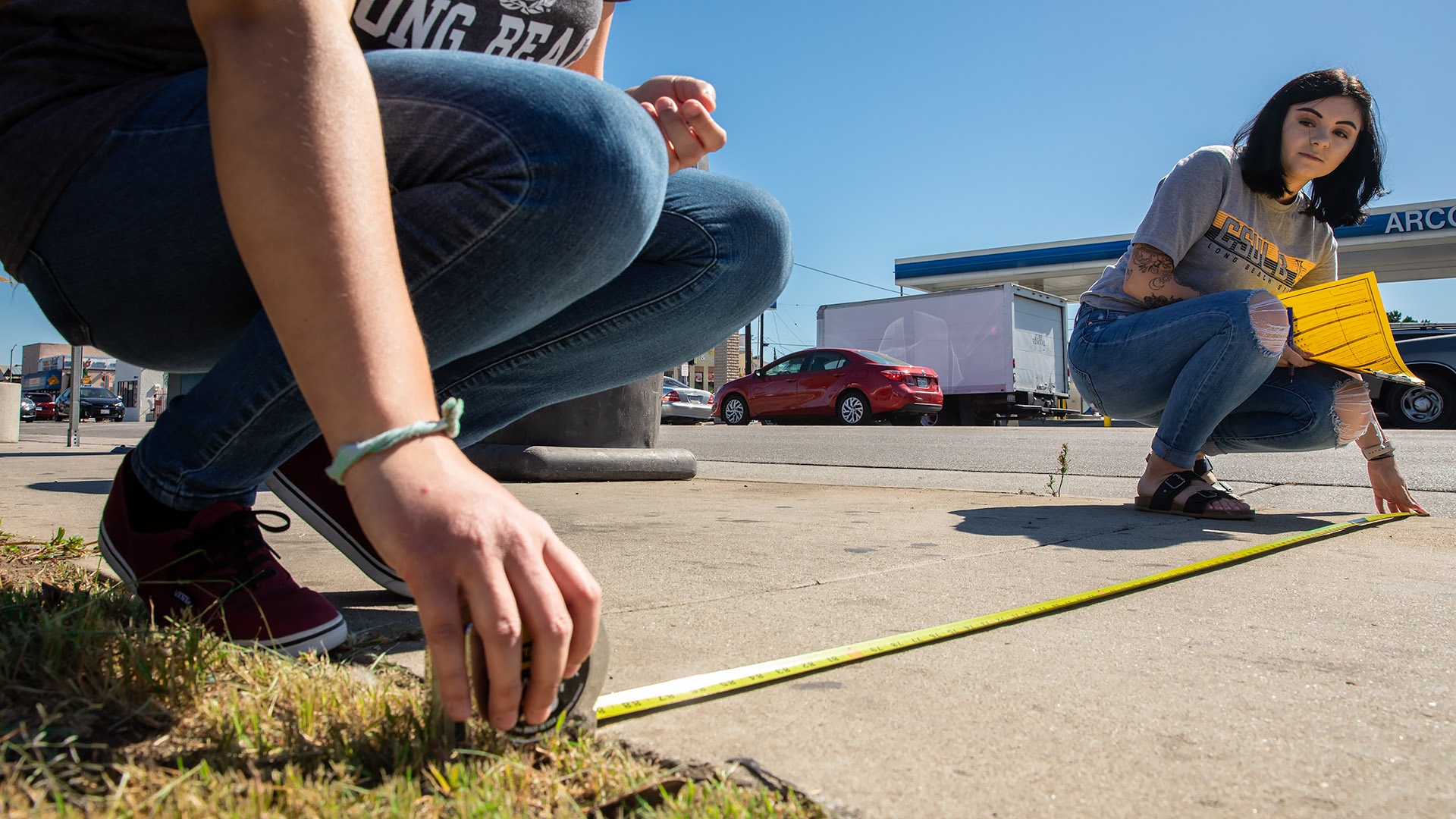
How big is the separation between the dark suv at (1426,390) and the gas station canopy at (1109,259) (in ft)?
34.7

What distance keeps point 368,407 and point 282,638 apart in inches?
27.2

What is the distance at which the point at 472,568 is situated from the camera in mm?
656

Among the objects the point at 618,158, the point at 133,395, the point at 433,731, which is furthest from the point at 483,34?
the point at 133,395

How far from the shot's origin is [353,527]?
1.60 metres

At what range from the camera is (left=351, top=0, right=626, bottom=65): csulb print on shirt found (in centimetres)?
143

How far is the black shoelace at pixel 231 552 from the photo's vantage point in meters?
1.29

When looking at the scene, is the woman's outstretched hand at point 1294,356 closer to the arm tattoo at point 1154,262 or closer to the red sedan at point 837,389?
the arm tattoo at point 1154,262

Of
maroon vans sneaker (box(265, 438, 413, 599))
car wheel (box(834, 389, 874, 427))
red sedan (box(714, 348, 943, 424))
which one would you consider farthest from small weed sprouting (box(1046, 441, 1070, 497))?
car wheel (box(834, 389, 874, 427))

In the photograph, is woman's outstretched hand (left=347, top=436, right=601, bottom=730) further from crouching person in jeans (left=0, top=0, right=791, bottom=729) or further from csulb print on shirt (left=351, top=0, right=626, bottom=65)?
csulb print on shirt (left=351, top=0, right=626, bottom=65)

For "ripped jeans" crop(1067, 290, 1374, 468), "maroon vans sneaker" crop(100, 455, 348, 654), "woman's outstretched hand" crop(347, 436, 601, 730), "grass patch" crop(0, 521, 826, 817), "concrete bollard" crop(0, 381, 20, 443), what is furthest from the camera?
"concrete bollard" crop(0, 381, 20, 443)

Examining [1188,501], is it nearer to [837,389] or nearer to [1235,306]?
[1235,306]

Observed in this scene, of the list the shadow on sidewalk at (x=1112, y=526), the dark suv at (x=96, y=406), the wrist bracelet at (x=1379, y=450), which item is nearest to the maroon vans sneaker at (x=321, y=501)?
the shadow on sidewalk at (x=1112, y=526)

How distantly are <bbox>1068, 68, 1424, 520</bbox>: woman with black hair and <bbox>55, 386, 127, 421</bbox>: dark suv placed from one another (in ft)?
135

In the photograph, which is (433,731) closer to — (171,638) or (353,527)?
(171,638)
